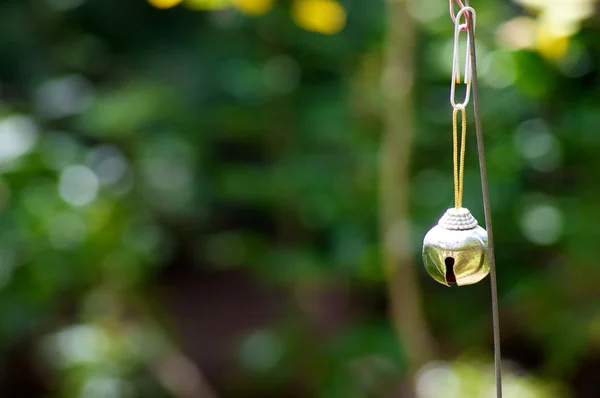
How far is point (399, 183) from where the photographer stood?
5.75 ft

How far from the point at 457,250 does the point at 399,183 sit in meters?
1.12

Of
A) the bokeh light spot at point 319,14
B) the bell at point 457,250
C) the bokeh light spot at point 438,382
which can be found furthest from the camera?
the bokeh light spot at point 438,382

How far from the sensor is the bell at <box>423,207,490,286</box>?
64 centimetres

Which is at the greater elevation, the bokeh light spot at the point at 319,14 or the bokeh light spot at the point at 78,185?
the bokeh light spot at the point at 78,185

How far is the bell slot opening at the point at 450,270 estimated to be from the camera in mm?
652

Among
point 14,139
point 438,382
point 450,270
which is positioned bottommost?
point 450,270

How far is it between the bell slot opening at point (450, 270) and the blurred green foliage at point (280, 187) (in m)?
0.79

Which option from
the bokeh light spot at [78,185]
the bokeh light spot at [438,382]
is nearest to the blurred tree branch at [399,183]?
the bokeh light spot at [438,382]

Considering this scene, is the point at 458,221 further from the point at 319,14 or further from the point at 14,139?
the point at 14,139

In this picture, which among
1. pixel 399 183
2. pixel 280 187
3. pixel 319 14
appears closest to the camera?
pixel 319 14

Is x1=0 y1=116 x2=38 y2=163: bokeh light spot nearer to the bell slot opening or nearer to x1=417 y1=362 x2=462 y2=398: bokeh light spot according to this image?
x1=417 y1=362 x2=462 y2=398: bokeh light spot

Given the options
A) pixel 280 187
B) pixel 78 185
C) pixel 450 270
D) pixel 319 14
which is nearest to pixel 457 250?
pixel 450 270

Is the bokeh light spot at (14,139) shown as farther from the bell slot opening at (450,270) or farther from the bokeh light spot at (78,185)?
the bell slot opening at (450,270)

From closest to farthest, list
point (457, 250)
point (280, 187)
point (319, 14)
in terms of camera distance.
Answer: point (457, 250) < point (319, 14) < point (280, 187)
